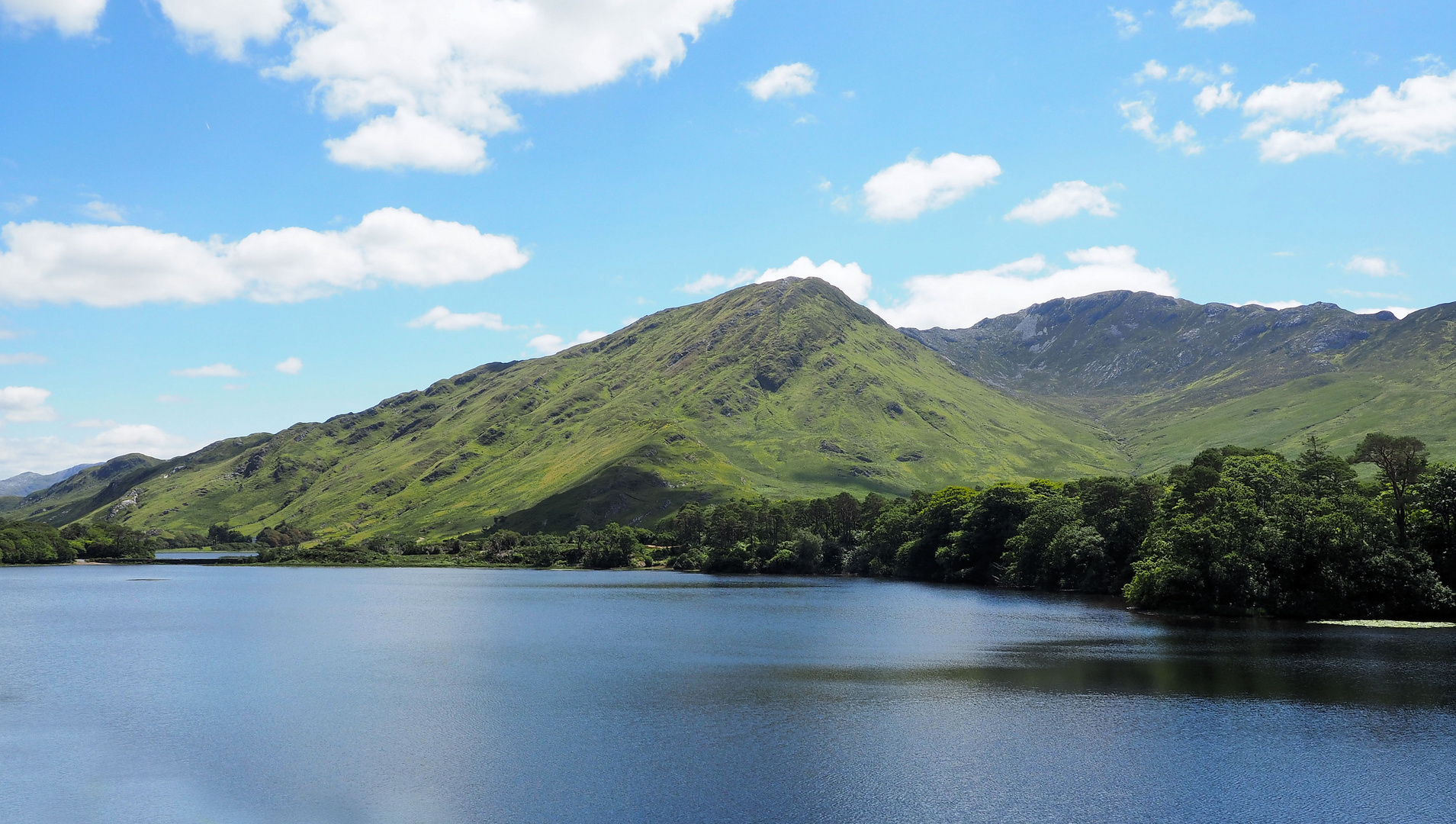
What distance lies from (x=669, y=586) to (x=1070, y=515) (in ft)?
229

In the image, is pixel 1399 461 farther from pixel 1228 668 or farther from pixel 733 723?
pixel 733 723

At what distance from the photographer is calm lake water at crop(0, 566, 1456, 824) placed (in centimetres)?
3850

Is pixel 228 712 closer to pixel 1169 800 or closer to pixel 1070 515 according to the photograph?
pixel 1169 800

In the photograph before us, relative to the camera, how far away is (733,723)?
52031 mm

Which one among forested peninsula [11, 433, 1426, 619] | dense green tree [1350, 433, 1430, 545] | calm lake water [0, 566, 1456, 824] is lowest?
calm lake water [0, 566, 1456, 824]

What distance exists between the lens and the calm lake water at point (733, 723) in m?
38.5

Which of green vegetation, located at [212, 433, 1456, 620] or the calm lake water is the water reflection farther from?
green vegetation, located at [212, 433, 1456, 620]

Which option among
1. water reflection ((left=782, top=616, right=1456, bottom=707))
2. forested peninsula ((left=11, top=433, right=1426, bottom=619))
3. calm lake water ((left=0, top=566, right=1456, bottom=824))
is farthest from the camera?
forested peninsula ((left=11, top=433, right=1426, bottom=619))

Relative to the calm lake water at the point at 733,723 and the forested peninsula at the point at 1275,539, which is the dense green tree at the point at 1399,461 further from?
the calm lake water at the point at 733,723

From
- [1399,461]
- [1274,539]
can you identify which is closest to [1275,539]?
[1274,539]

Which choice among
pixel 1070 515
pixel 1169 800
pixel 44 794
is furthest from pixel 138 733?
pixel 1070 515

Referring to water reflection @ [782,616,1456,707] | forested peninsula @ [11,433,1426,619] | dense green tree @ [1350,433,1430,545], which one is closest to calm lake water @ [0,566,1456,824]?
water reflection @ [782,616,1456,707]

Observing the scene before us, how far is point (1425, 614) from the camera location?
92.5 meters

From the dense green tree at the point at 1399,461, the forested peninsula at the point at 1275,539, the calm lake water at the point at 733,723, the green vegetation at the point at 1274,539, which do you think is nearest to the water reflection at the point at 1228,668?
the calm lake water at the point at 733,723
